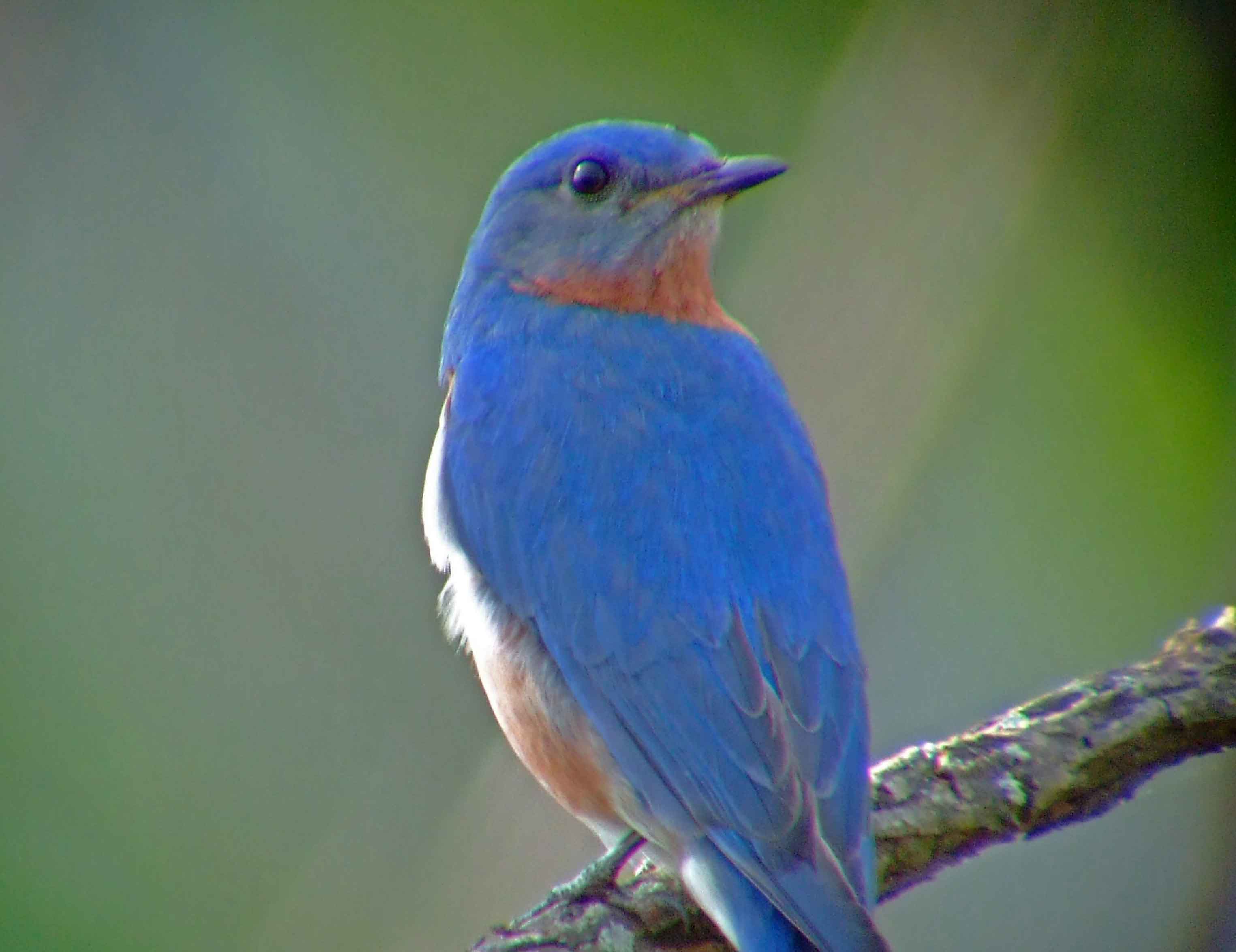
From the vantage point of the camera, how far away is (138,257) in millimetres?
5840

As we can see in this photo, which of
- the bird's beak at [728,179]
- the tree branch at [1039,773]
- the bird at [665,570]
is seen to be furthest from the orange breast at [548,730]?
the bird's beak at [728,179]

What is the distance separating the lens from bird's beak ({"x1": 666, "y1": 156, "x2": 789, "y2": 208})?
4.04 m

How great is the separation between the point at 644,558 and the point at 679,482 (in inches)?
9.1

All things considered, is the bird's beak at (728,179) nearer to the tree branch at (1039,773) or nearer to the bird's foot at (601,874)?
the tree branch at (1039,773)

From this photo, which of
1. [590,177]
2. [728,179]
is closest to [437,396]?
[590,177]

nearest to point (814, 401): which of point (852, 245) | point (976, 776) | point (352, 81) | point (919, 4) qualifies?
point (852, 245)

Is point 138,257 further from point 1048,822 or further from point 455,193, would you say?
point 1048,822

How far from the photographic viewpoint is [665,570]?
3.23 metres

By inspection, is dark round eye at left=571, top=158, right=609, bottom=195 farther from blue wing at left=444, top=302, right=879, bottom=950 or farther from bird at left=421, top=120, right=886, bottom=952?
blue wing at left=444, top=302, right=879, bottom=950

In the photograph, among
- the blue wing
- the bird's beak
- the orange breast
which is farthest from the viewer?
the bird's beak

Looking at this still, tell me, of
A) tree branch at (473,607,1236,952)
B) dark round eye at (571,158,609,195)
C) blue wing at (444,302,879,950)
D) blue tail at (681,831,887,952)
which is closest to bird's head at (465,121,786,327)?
dark round eye at (571,158,609,195)

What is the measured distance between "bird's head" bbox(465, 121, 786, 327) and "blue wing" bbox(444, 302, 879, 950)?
315 mm

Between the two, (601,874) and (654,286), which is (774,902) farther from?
(654,286)

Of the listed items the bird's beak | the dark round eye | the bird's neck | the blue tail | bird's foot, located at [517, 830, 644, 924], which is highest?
the dark round eye
